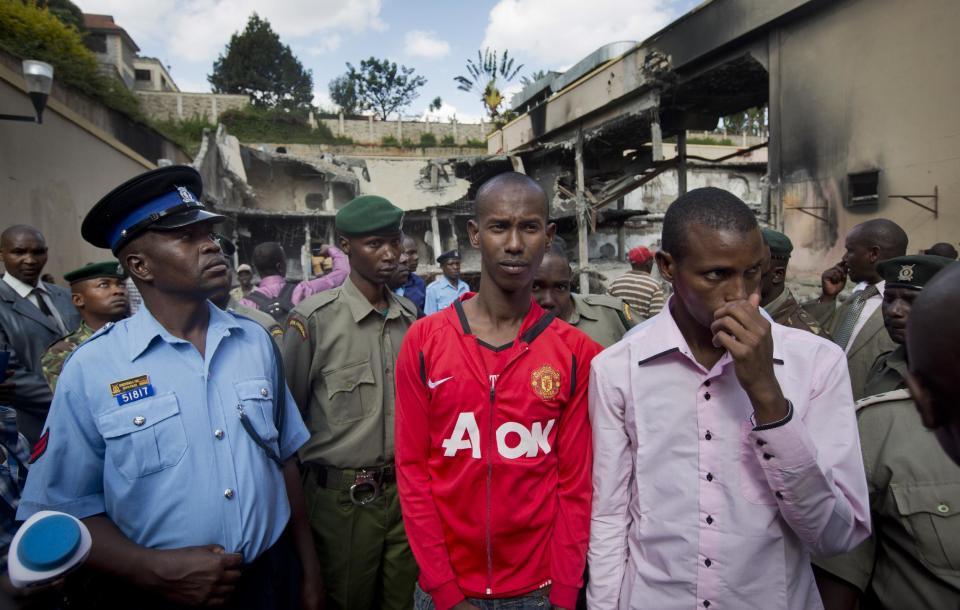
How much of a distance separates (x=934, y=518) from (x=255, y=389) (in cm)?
248

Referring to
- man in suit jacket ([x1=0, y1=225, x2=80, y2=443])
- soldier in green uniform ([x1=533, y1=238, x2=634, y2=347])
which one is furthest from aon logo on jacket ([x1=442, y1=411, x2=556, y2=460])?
man in suit jacket ([x1=0, y1=225, x2=80, y2=443])

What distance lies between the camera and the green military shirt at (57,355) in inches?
133

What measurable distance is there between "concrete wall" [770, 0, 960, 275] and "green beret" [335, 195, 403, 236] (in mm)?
11093

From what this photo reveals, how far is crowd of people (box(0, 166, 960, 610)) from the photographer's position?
168 cm

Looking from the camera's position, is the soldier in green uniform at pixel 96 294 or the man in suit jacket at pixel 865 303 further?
the soldier in green uniform at pixel 96 294

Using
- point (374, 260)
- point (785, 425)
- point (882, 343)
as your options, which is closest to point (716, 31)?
point (882, 343)

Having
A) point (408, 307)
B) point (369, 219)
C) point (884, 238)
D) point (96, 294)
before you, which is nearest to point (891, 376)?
point (884, 238)

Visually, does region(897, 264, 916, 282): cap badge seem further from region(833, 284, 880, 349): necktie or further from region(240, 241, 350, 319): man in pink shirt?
region(240, 241, 350, 319): man in pink shirt

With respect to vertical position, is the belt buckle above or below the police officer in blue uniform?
below

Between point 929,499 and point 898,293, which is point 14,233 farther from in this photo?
point 898,293

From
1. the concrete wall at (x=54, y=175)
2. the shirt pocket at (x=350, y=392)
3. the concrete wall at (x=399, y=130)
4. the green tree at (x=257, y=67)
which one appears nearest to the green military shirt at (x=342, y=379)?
the shirt pocket at (x=350, y=392)

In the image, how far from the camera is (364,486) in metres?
2.74

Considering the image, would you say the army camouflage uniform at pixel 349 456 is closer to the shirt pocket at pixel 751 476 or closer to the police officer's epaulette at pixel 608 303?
the police officer's epaulette at pixel 608 303

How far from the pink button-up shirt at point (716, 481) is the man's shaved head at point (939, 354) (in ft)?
1.36
